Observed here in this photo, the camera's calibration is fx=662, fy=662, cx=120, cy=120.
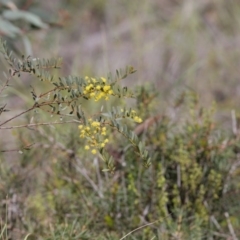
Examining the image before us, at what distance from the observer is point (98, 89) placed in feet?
4.24

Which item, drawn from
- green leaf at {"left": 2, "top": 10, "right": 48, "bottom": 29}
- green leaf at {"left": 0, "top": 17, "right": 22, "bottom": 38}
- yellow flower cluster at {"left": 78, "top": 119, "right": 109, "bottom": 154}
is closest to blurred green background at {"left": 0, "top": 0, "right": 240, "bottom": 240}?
yellow flower cluster at {"left": 78, "top": 119, "right": 109, "bottom": 154}

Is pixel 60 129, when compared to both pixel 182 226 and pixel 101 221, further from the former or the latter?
pixel 182 226

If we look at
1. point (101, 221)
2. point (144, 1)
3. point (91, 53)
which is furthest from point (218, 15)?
point (101, 221)

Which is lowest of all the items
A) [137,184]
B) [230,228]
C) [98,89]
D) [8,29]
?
[230,228]

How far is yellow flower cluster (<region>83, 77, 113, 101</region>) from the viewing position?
1285 mm

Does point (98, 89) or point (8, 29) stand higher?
point (8, 29)

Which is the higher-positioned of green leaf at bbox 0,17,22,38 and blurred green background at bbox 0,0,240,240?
green leaf at bbox 0,17,22,38

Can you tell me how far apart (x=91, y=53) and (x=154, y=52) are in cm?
51

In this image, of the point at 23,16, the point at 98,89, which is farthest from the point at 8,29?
the point at 98,89

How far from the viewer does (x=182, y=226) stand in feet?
5.63

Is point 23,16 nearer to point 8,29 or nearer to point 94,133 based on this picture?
point 8,29

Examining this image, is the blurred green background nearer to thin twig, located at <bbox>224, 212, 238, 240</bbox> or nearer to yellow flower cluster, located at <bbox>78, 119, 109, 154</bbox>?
thin twig, located at <bbox>224, 212, 238, 240</bbox>

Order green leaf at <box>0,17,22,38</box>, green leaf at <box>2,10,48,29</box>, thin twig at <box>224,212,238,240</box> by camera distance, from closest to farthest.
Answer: thin twig at <box>224,212,238,240</box>
green leaf at <box>0,17,22,38</box>
green leaf at <box>2,10,48,29</box>

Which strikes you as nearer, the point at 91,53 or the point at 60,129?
the point at 60,129
